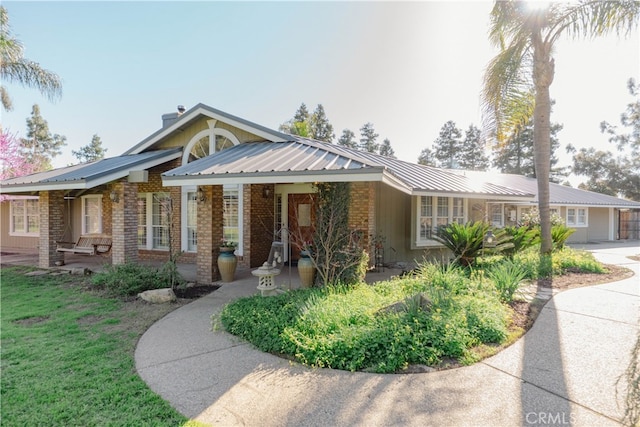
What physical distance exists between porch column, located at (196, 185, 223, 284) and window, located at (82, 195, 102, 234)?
8420 mm

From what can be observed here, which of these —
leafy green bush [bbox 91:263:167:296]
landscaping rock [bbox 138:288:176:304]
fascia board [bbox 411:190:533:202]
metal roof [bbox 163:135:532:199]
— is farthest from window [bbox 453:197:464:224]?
leafy green bush [bbox 91:263:167:296]

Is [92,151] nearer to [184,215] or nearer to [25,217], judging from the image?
[25,217]

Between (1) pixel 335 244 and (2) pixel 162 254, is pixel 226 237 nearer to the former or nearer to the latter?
(2) pixel 162 254

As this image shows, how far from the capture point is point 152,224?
13258 millimetres

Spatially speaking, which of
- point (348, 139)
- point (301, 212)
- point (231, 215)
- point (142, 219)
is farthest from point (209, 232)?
point (348, 139)

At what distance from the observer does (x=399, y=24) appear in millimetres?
10961

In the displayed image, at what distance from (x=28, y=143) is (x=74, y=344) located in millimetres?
51368

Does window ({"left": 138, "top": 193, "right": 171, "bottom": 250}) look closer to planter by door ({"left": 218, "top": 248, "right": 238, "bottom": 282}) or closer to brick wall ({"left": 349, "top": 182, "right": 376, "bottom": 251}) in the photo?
planter by door ({"left": 218, "top": 248, "right": 238, "bottom": 282})

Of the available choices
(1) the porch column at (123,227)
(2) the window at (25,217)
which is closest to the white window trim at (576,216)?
(1) the porch column at (123,227)

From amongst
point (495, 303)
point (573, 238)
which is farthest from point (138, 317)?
point (573, 238)

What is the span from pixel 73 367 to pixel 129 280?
13.5 ft

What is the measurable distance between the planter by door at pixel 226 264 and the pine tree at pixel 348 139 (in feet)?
131

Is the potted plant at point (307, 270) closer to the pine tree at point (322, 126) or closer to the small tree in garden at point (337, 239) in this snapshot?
the small tree in garden at point (337, 239)

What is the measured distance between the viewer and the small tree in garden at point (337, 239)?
24.3ft
